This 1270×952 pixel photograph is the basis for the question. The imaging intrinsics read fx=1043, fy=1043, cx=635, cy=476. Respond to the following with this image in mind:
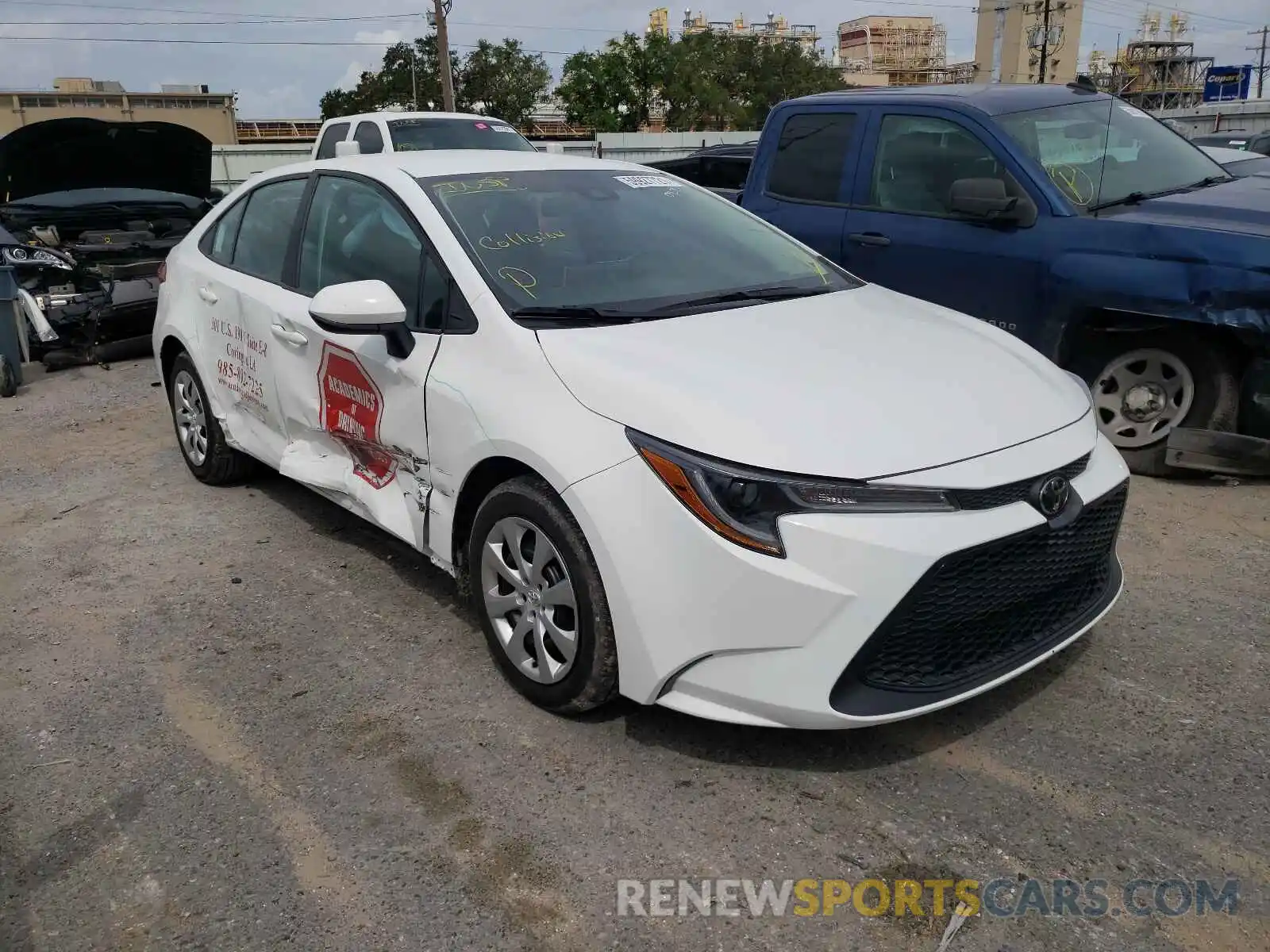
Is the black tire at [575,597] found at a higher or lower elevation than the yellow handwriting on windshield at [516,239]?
lower

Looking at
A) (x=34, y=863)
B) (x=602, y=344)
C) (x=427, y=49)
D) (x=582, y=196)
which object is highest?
(x=427, y=49)

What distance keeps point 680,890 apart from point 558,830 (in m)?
0.38

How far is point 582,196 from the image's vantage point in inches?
153

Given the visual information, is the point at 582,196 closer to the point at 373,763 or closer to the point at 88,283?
the point at 373,763

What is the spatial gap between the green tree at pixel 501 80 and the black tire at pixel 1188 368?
2181 inches

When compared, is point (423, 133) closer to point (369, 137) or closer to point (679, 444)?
point (369, 137)

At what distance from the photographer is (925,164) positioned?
223 inches

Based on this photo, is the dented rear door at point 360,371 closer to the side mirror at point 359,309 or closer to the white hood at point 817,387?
the side mirror at point 359,309

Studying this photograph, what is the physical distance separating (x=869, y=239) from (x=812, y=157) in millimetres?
746

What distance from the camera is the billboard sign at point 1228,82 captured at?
257 feet

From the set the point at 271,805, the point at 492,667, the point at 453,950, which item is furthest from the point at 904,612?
the point at 271,805

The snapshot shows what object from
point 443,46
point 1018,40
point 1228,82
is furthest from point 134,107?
point 1228,82

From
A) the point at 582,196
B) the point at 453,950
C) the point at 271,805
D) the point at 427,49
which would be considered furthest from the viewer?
the point at 427,49

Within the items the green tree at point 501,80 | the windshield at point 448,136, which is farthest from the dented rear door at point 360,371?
the green tree at point 501,80
